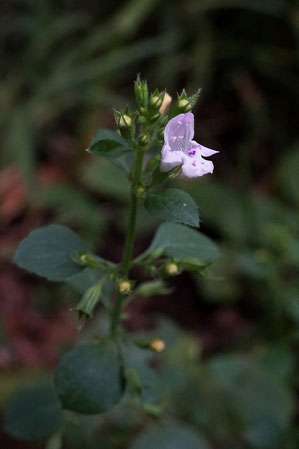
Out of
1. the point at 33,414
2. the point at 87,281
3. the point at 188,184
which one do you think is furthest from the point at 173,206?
the point at 188,184

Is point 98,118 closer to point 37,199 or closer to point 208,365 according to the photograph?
point 37,199

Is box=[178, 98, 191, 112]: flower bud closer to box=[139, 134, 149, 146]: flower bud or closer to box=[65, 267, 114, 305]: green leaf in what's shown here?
box=[139, 134, 149, 146]: flower bud

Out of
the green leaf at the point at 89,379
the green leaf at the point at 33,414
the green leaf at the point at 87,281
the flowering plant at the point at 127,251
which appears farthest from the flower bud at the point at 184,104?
the green leaf at the point at 33,414

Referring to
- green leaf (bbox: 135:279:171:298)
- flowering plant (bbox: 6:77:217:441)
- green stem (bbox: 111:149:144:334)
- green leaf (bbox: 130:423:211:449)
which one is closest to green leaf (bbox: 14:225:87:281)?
flowering plant (bbox: 6:77:217:441)

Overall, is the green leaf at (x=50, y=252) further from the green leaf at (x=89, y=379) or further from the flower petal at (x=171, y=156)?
Result: the flower petal at (x=171, y=156)

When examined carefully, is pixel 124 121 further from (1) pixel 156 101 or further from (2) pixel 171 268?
(2) pixel 171 268

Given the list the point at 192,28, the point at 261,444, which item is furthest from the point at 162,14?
the point at 261,444

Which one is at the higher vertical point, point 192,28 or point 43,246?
point 192,28
